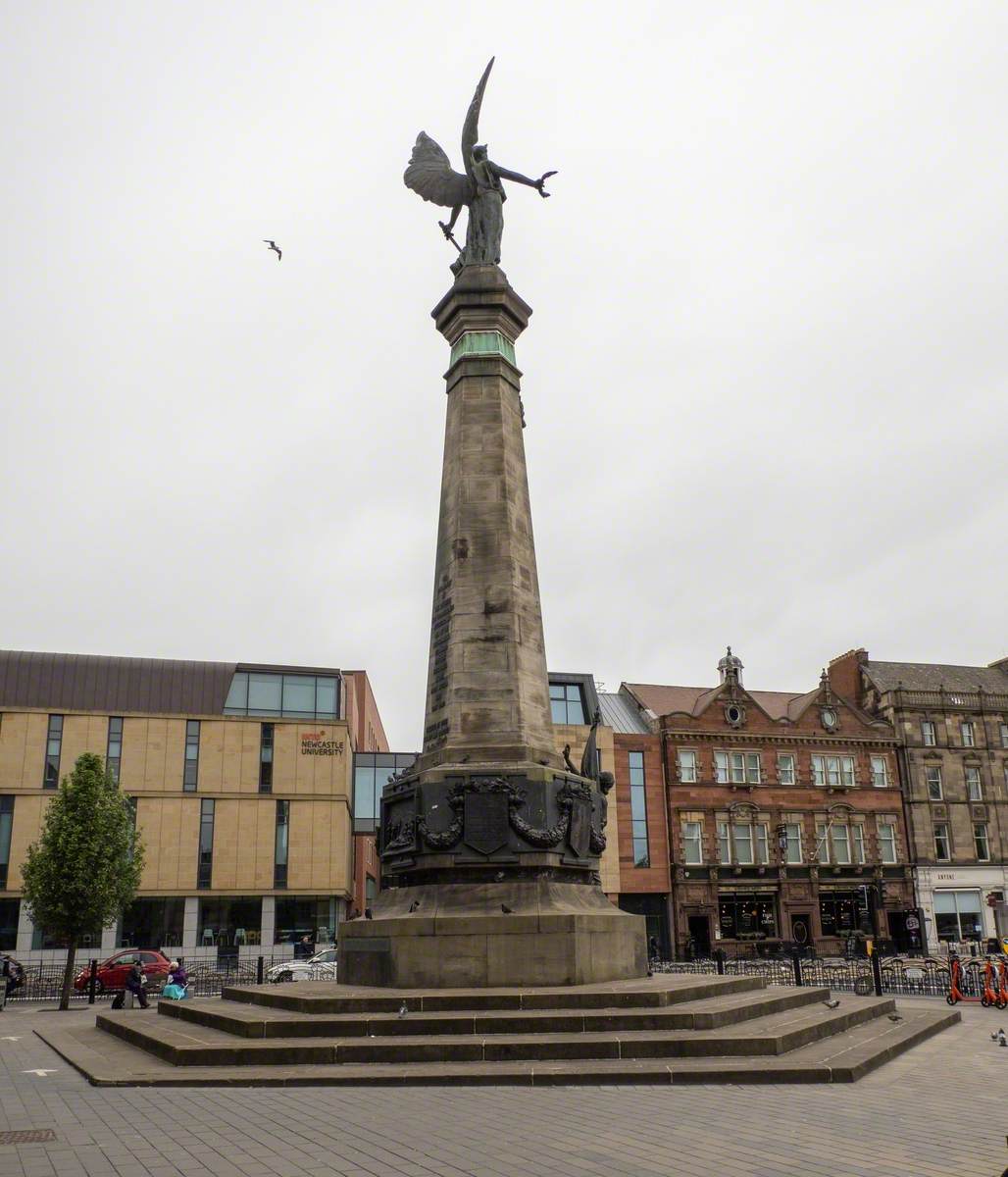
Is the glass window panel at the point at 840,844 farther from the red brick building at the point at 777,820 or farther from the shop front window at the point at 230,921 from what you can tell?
the shop front window at the point at 230,921

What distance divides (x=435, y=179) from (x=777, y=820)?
4290 centimetres

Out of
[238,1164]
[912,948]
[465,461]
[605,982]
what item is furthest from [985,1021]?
[912,948]

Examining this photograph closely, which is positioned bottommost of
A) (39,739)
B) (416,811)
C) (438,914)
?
(438,914)

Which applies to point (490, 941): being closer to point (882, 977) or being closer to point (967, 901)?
point (882, 977)

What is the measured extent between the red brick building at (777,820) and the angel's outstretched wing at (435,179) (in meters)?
38.4

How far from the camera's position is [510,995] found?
13.1 metres

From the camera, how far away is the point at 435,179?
20.5m

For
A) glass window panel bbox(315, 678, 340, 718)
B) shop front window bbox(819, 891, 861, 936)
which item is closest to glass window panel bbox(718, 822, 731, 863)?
shop front window bbox(819, 891, 861, 936)

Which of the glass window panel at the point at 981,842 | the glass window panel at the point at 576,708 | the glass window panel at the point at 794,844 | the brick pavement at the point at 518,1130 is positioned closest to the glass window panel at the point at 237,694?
the glass window panel at the point at 576,708

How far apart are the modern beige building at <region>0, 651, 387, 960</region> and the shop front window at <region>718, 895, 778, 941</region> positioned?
19858mm

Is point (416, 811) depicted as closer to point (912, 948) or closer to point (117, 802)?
point (117, 802)

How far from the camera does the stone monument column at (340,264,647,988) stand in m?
14.8

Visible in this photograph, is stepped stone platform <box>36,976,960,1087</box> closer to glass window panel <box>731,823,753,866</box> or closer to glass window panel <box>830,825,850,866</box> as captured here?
glass window panel <box>731,823,753,866</box>

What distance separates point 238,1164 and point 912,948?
52.3m
